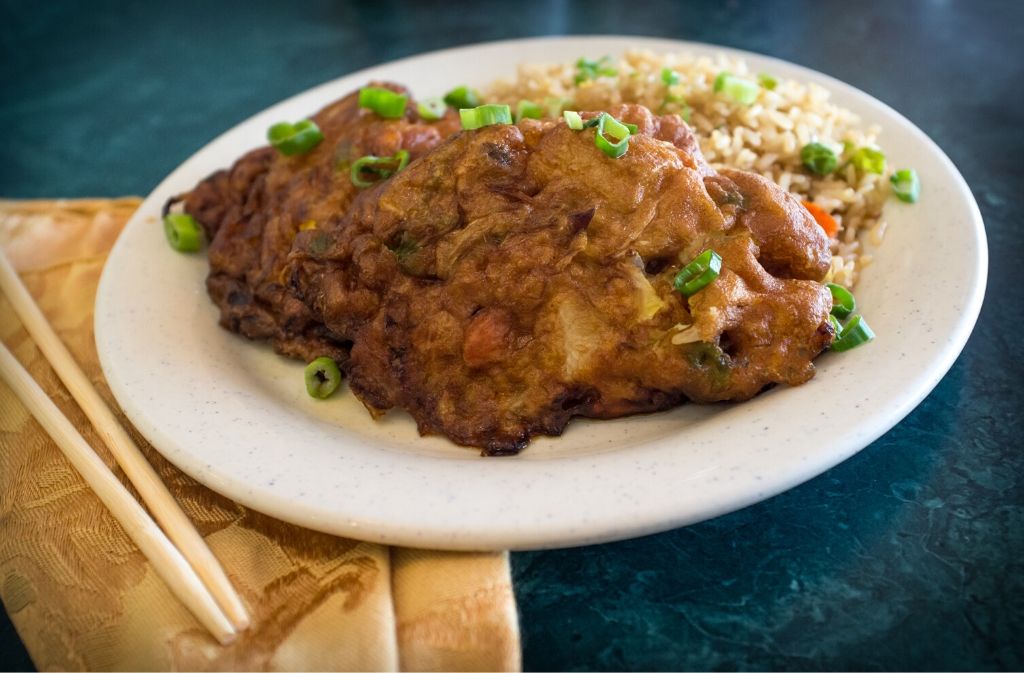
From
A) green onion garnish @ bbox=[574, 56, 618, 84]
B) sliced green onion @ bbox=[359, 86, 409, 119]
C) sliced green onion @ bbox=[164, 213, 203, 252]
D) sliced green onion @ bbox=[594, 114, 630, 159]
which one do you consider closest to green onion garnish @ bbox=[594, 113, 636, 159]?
sliced green onion @ bbox=[594, 114, 630, 159]

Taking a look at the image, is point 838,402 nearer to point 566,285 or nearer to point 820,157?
point 566,285

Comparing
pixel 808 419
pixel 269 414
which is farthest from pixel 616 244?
pixel 269 414

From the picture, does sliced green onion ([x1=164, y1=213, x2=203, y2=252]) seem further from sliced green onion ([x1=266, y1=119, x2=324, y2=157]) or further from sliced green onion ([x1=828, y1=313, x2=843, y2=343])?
sliced green onion ([x1=828, y1=313, x2=843, y2=343])

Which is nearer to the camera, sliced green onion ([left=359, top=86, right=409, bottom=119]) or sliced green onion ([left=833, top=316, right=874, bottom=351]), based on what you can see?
sliced green onion ([left=833, top=316, right=874, bottom=351])

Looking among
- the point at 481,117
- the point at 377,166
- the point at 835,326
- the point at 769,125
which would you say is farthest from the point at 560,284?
the point at 769,125

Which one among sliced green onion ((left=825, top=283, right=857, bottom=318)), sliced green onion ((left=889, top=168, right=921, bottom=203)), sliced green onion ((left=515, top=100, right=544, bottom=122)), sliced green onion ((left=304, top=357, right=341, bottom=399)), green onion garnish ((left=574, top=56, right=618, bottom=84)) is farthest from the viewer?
green onion garnish ((left=574, top=56, right=618, bottom=84))

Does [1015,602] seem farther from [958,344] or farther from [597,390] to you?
[597,390]
